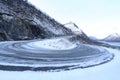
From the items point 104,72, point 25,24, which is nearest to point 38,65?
point 104,72

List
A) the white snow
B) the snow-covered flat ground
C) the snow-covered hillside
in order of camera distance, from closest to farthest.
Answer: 1. the snow-covered flat ground
2. the white snow
3. the snow-covered hillside

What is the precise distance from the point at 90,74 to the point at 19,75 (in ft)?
6.84

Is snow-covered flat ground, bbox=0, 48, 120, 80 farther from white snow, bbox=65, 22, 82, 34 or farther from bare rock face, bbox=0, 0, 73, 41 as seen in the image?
white snow, bbox=65, 22, 82, 34

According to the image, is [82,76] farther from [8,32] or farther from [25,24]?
[25,24]

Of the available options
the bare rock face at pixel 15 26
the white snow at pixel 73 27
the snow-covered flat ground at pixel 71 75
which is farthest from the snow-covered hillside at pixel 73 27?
the snow-covered flat ground at pixel 71 75

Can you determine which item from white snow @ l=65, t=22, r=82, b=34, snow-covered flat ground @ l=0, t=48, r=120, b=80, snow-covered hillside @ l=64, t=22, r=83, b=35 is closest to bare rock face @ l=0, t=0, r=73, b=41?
white snow @ l=65, t=22, r=82, b=34

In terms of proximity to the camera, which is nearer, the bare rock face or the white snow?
the bare rock face

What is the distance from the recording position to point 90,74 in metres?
6.73

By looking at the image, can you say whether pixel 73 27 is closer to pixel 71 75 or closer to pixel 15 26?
pixel 15 26

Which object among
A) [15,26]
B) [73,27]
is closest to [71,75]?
[15,26]

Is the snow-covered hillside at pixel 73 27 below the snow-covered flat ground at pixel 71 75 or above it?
above

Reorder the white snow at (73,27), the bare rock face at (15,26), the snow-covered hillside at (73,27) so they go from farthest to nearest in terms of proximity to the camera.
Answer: the snow-covered hillside at (73,27) → the white snow at (73,27) → the bare rock face at (15,26)

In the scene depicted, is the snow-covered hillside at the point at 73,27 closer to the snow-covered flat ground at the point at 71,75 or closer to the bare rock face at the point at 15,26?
the bare rock face at the point at 15,26

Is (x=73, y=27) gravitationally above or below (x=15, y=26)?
above
